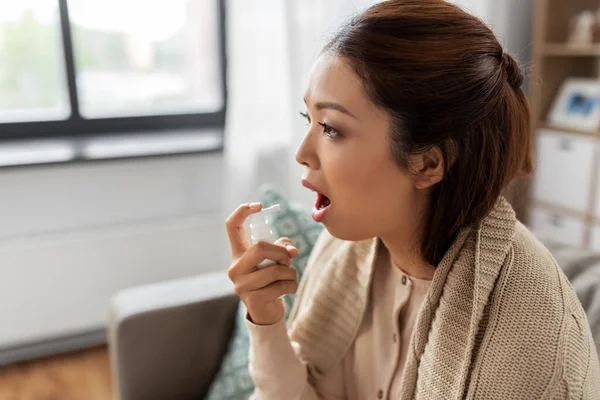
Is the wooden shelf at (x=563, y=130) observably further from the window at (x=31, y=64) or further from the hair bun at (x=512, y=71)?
the window at (x=31, y=64)

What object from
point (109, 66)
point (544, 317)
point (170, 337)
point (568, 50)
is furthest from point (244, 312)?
point (568, 50)

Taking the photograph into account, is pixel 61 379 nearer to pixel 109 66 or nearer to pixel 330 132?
pixel 109 66

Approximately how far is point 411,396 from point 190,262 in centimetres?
158

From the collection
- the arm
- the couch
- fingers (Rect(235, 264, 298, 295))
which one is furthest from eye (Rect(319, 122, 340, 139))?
the couch

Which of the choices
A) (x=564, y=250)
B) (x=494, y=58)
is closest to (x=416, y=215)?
(x=494, y=58)

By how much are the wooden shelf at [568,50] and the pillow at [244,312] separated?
1626 millimetres

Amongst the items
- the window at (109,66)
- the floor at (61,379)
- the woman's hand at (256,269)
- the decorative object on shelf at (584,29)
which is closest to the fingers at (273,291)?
the woman's hand at (256,269)

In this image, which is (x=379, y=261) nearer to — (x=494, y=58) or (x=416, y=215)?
(x=416, y=215)

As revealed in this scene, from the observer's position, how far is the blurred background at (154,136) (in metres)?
2.08

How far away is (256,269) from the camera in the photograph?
883 mm

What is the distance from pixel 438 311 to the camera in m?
0.83

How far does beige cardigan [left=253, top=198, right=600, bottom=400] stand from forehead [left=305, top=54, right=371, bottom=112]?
26cm

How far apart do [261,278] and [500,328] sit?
35cm

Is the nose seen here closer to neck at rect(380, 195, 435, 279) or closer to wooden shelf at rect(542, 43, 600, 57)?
neck at rect(380, 195, 435, 279)
